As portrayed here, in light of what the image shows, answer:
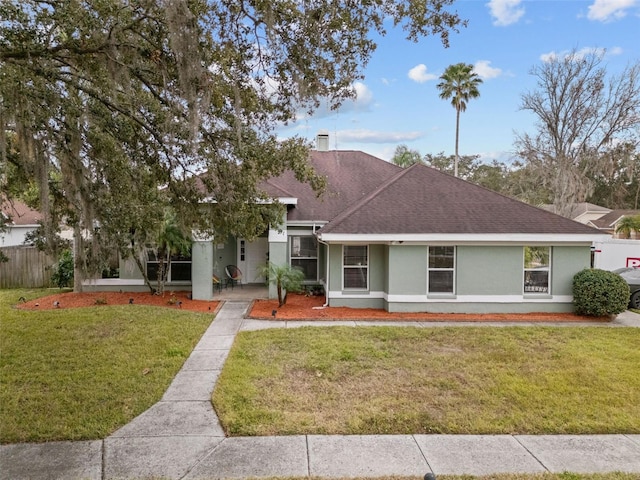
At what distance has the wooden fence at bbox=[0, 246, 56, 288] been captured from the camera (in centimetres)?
1614

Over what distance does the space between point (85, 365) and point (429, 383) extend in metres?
5.55

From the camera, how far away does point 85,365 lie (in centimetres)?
712

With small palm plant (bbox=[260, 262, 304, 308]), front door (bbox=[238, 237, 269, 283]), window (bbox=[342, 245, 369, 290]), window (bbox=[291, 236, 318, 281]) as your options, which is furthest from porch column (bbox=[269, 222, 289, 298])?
front door (bbox=[238, 237, 269, 283])

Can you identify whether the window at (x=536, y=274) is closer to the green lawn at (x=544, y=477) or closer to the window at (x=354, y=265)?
Result: the window at (x=354, y=265)

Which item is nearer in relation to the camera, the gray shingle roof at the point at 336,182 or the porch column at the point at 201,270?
the porch column at the point at 201,270

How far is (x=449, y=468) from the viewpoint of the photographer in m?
4.22

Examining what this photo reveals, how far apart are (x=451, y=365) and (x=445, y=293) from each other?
485 cm

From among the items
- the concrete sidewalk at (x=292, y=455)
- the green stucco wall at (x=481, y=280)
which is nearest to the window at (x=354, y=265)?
the green stucco wall at (x=481, y=280)

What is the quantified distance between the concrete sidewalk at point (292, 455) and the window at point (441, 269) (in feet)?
23.5

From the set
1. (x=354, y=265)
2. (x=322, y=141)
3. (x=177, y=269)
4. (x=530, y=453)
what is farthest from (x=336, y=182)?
(x=530, y=453)

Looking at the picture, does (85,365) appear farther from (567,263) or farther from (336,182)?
(567,263)

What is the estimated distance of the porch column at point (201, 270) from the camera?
13.1 metres

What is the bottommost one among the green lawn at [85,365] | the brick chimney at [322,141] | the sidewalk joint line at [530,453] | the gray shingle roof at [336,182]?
the sidewalk joint line at [530,453]

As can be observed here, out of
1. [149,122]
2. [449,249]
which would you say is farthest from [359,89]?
[449,249]
